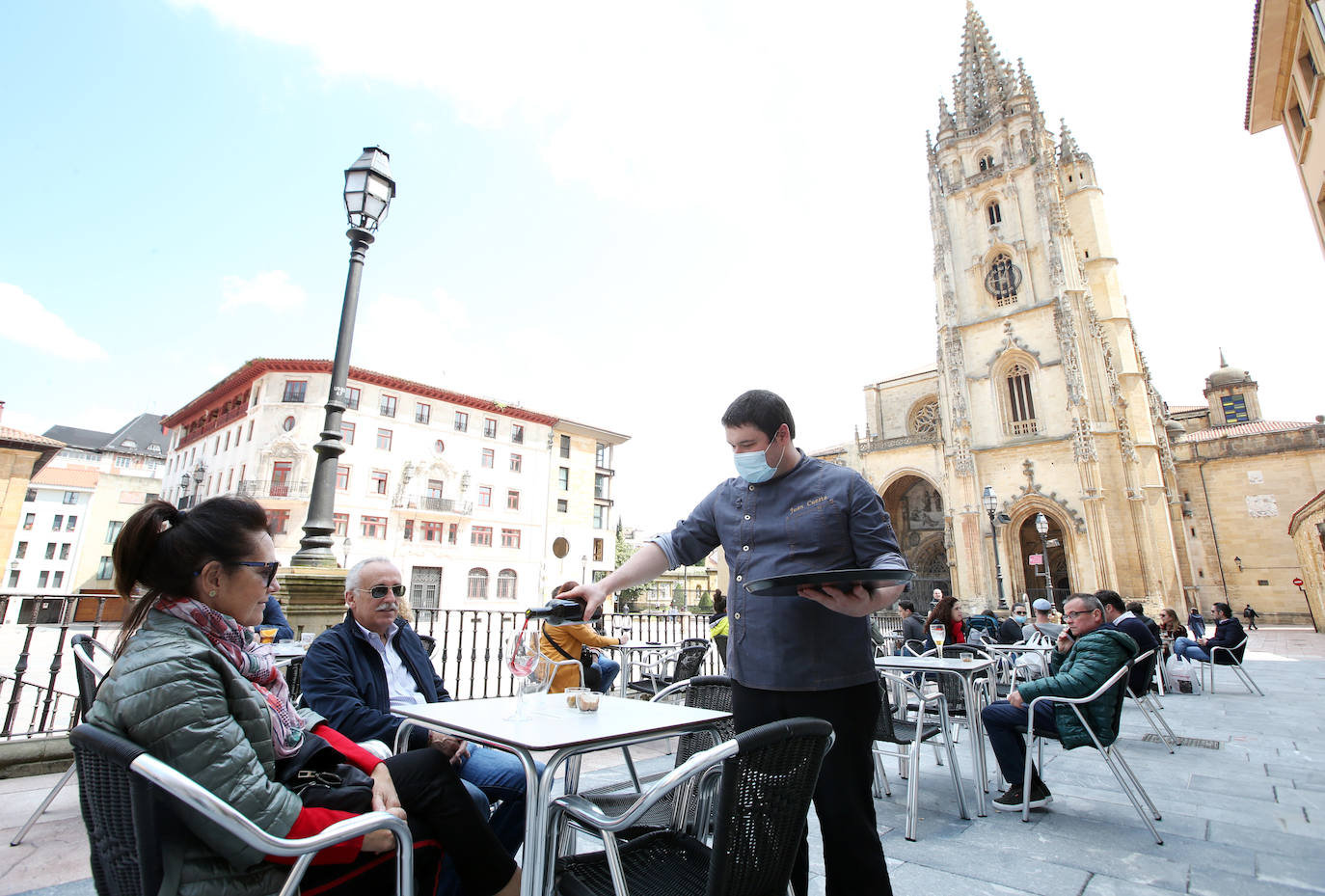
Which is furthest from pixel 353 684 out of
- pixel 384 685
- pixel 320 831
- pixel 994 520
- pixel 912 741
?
pixel 994 520

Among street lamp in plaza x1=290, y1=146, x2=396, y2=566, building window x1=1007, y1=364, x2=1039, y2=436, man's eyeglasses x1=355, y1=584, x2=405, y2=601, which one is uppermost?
building window x1=1007, y1=364, x2=1039, y2=436

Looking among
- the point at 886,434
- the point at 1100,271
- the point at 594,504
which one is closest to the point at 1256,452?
the point at 1100,271

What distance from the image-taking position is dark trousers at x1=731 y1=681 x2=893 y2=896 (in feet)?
6.26

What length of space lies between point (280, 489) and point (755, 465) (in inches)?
1361

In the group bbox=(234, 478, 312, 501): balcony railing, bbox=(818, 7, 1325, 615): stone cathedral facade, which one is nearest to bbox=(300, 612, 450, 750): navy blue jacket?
bbox=(818, 7, 1325, 615): stone cathedral facade

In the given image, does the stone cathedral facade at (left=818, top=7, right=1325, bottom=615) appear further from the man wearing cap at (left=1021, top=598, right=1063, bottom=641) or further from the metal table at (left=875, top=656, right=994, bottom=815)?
the metal table at (left=875, top=656, right=994, bottom=815)

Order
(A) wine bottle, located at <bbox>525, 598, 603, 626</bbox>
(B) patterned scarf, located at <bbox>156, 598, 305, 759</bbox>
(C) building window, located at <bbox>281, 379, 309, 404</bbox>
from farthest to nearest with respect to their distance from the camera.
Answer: (C) building window, located at <bbox>281, 379, 309, 404</bbox> < (A) wine bottle, located at <bbox>525, 598, 603, 626</bbox> < (B) patterned scarf, located at <bbox>156, 598, 305, 759</bbox>

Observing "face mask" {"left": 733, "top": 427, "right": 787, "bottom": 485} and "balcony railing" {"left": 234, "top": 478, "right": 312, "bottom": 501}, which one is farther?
"balcony railing" {"left": 234, "top": 478, "right": 312, "bottom": 501}

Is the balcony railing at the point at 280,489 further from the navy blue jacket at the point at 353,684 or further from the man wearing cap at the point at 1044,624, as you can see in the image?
the navy blue jacket at the point at 353,684

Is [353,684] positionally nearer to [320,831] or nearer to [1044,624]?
[320,831]

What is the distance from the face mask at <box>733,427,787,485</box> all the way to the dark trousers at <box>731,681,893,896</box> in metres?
0.79

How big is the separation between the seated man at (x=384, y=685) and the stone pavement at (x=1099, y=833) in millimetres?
1351

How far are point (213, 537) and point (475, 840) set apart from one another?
1226 mm

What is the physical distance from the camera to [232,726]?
1.55 metres
